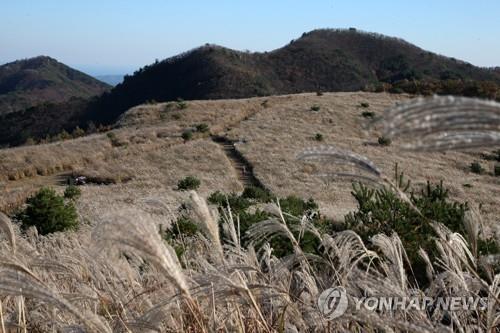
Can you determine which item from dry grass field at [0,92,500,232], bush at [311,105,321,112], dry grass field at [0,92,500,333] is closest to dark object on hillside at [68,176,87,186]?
dry grass field at [0,92,500,333]

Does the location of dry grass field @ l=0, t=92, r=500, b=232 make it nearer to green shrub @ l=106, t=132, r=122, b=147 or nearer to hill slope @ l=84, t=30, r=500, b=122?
green shrub @ l=106, t=132, r=122, b=147

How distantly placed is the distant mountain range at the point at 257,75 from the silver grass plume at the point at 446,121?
84.2 m

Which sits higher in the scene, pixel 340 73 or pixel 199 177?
pixel 340 73

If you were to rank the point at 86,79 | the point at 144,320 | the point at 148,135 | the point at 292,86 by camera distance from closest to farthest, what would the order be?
the point at 144,320 < the point at 148,135 < the point at 292,86 < the point at 86,79

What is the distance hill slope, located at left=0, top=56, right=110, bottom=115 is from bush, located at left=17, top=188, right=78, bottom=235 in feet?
420

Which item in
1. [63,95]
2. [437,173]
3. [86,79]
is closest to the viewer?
[437,173]

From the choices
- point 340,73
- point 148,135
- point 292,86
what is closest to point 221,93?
point 292,86

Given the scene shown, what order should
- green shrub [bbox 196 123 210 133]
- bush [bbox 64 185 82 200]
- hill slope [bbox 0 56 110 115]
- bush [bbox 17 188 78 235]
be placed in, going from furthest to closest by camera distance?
hill slope [bbox 0 56 110 115] < green shrub [bbox 196 123 210 133] < bush [bbox 64 185 82 200] < bush [bbox 17 188 78 235]

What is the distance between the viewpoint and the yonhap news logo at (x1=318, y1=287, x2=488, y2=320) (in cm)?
231

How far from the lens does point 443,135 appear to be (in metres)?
0.93

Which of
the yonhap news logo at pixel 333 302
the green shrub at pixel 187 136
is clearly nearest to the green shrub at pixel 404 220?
the yonhap news logo at pixel 333 302

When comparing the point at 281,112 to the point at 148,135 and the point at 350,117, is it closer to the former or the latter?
the point at 350,117

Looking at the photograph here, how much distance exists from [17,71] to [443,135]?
213 meters

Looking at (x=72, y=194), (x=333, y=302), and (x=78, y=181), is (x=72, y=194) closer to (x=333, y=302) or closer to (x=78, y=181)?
(x=78, y=181)
